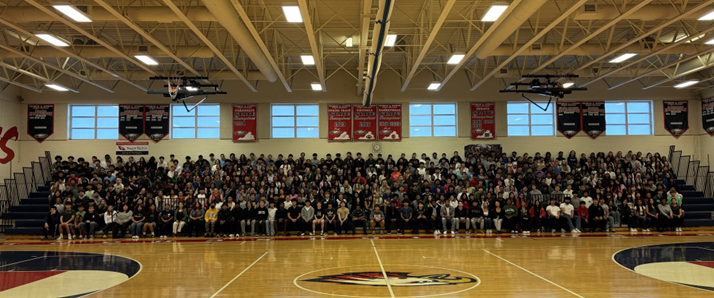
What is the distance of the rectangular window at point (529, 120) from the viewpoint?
2528cm

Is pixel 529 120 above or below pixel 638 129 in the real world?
above

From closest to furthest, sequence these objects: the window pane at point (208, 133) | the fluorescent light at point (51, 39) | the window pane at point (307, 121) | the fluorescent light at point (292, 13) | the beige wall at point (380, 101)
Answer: the fluorescent light at point (292, 13) < the fluorescent light at point (51, 39) < the beige wall at point (380, 101) < the window pane at point (208, 133) < the window pane at point (307, 121)

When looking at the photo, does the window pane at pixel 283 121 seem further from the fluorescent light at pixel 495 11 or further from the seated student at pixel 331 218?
the fluorescent light at pixel 495 11

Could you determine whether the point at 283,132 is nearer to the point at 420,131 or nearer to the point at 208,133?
the point at 208,133

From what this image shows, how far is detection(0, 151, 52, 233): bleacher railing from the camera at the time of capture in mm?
22484

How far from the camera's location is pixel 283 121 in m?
25.3

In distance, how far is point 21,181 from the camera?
2366cm

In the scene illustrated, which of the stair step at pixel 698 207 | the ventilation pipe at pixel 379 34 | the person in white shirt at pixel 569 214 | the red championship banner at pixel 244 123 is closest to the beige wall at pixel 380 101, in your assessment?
the red championship banner at pixel 244 123

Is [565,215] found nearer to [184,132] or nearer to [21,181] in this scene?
[184,132]

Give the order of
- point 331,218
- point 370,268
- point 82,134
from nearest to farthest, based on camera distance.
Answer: point 370,268
point 331,218
point 82,134

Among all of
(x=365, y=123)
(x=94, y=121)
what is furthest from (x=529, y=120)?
(x=94, y=121)

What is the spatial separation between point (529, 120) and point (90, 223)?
20.2m

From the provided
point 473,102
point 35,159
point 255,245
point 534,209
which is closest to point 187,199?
point 255,245

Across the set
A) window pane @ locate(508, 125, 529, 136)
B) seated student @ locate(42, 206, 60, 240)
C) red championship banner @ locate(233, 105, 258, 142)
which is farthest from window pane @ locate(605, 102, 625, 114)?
seated student @ locate(42, 206, 60, 240)
